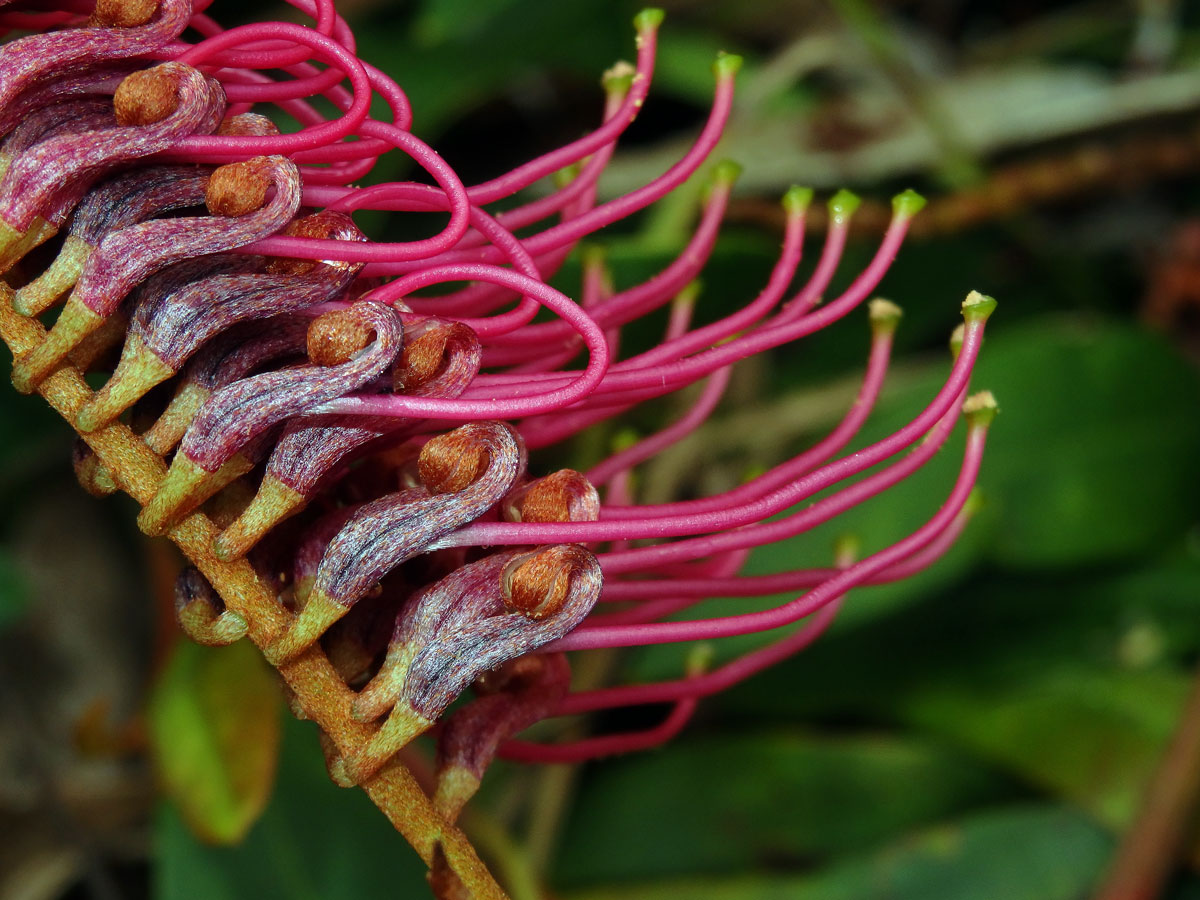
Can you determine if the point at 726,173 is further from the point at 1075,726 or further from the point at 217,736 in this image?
the point at 1075,726

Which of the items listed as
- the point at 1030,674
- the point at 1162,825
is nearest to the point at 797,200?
the point at 1162,825

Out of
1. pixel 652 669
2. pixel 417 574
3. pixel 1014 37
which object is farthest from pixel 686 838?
pixel 1014 37

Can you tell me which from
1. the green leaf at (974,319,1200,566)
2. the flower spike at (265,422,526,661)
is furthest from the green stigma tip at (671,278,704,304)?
the green leaf at (974,319,1200,566)

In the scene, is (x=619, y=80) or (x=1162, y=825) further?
(x=1162, y=825)

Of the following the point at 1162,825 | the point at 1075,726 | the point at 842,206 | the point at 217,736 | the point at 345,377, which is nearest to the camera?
the point at 345,377

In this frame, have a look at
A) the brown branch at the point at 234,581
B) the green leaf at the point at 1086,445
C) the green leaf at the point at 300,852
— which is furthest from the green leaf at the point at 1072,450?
the brown branch at the point at 234,581

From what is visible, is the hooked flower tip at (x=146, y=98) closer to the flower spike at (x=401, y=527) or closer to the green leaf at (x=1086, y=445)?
the flower spike at (x=401, y=527)

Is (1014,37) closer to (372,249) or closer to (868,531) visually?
(868,531)

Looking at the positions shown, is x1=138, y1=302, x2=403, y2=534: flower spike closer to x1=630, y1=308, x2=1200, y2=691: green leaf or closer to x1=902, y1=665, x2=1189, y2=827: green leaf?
x1=630, y1=308, x2=1200, y2=691: green leaf
